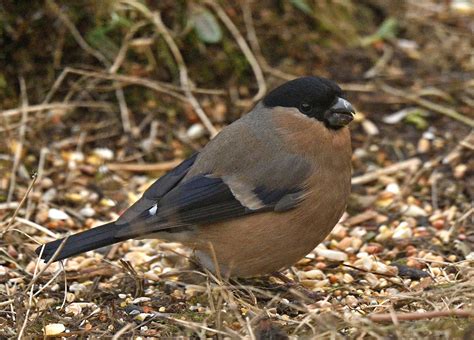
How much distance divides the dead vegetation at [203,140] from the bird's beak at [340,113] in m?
0.74

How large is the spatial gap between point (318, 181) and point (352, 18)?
3.01 metres

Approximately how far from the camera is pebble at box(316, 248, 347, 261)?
4.59 meters

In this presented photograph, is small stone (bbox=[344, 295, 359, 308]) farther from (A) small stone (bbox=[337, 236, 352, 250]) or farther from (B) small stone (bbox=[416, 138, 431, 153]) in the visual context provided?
(B) small stone (bbox=[416, 138, 431, 153])

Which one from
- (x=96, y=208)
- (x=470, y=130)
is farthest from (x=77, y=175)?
(x=470, y=130)

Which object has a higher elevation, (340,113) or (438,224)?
(340,113)

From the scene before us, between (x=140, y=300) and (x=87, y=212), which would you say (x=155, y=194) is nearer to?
(x=140, y=300)

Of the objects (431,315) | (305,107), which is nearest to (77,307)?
Answer: (305,107)

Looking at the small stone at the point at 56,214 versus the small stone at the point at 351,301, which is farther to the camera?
the small stone at the point at 56,214

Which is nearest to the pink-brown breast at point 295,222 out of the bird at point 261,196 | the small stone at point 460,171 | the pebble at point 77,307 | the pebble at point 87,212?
the bird at point 261,196

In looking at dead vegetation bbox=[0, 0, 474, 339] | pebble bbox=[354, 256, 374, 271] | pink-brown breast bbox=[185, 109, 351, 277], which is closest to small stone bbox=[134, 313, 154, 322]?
dead vegetation bbox=[0, 0, 474, 339]

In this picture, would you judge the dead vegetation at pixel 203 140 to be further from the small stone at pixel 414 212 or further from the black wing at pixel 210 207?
the black wing at pixel 210 207

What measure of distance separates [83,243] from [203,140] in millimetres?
1943

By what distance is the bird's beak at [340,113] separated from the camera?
4195 mm

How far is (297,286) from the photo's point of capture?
4297 mm
